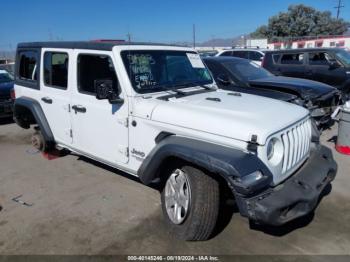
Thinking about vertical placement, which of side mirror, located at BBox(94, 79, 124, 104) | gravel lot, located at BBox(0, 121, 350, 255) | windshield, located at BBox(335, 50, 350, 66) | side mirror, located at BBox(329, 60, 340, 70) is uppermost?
side mirror, located at BBox(94, 79, 124, 104)

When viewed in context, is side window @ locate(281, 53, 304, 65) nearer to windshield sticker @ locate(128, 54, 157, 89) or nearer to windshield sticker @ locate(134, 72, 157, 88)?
windshield sticker @ locate(128, 54, 157, 89)

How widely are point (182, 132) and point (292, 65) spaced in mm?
8944

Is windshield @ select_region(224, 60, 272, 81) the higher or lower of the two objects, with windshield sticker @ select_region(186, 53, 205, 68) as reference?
lower

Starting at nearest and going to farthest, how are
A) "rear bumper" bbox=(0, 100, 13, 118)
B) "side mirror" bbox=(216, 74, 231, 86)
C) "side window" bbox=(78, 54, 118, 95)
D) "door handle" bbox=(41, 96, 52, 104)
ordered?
"side window" bbox=(78, 54, 118, 95), "door handle" bbox=(41, 96, 52, 104), "side mirror" bbox=(216, 74, 231, 86), "rear bumper" bbox=(0, 100, 13, 118)

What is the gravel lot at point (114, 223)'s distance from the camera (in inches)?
126

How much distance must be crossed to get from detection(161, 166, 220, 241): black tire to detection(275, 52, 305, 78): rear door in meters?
8.93

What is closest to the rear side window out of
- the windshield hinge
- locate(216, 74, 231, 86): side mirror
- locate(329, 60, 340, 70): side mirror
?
locate(329, 60, 340, 70): side mirror

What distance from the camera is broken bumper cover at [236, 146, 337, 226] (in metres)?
2.65

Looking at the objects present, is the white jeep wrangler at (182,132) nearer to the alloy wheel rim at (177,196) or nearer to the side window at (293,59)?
the alloy wheel rim at (177,196)

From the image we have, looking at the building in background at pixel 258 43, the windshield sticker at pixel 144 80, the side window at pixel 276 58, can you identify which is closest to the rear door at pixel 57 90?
the windshield sticker at pixel 144 80

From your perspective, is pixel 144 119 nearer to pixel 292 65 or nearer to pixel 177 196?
pixel 177 196

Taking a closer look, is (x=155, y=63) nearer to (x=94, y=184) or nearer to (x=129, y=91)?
(x=129, y=91)

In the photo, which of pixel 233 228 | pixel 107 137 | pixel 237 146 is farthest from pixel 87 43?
pixel 233 228

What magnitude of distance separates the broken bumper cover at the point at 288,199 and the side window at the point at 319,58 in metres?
8.17
